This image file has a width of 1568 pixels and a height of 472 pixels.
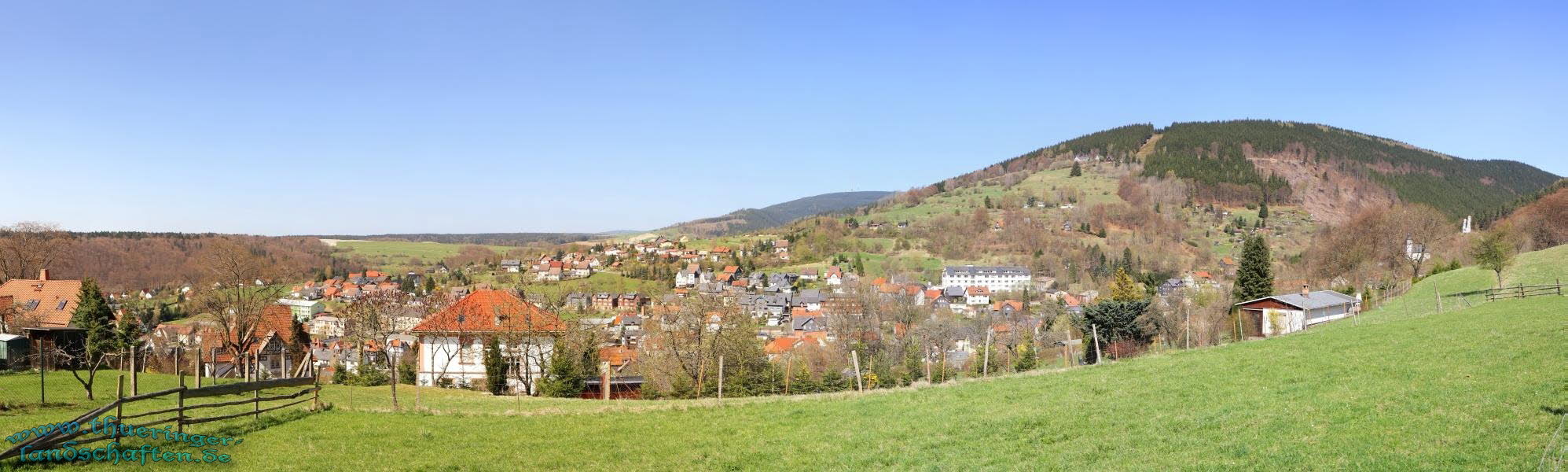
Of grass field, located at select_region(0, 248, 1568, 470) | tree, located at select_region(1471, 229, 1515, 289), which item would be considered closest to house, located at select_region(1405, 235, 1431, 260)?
tree, located at select_region(1471, 229, 1515, 289)

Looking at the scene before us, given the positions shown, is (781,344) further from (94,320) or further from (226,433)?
(226,433)

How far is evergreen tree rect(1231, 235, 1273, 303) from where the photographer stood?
1941 inches

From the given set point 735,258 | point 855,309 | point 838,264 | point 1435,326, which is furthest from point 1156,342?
point 735,258

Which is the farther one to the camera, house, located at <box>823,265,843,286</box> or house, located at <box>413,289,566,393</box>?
house, located at <box>823,265,843,286</box>

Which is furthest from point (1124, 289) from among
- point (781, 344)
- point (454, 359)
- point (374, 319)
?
point (374, 319)

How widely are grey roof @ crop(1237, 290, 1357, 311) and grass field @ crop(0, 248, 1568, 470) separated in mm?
26659

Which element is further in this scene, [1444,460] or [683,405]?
[683,405]

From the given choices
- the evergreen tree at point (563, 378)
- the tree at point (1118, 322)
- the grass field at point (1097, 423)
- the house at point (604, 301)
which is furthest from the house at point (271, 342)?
the house at point (604, 301)

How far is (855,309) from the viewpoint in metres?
50.5

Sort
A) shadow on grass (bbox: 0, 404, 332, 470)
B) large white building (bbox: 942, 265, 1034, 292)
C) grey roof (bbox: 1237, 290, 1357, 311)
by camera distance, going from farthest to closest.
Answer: large white building (bbox: 942, 265, 1034, 292)
grey roof (bbox: 1237, 290, 1357, 311)
shadow on grass (bbox: 0, 404, 332, 470)

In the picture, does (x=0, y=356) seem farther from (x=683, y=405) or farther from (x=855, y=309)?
(x=855, y=309)

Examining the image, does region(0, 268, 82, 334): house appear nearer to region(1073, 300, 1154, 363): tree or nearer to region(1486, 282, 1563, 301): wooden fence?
region(1073, 300, 1154, 363): tree

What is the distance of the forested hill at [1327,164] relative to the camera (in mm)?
158750

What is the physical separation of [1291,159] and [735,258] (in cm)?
13756
